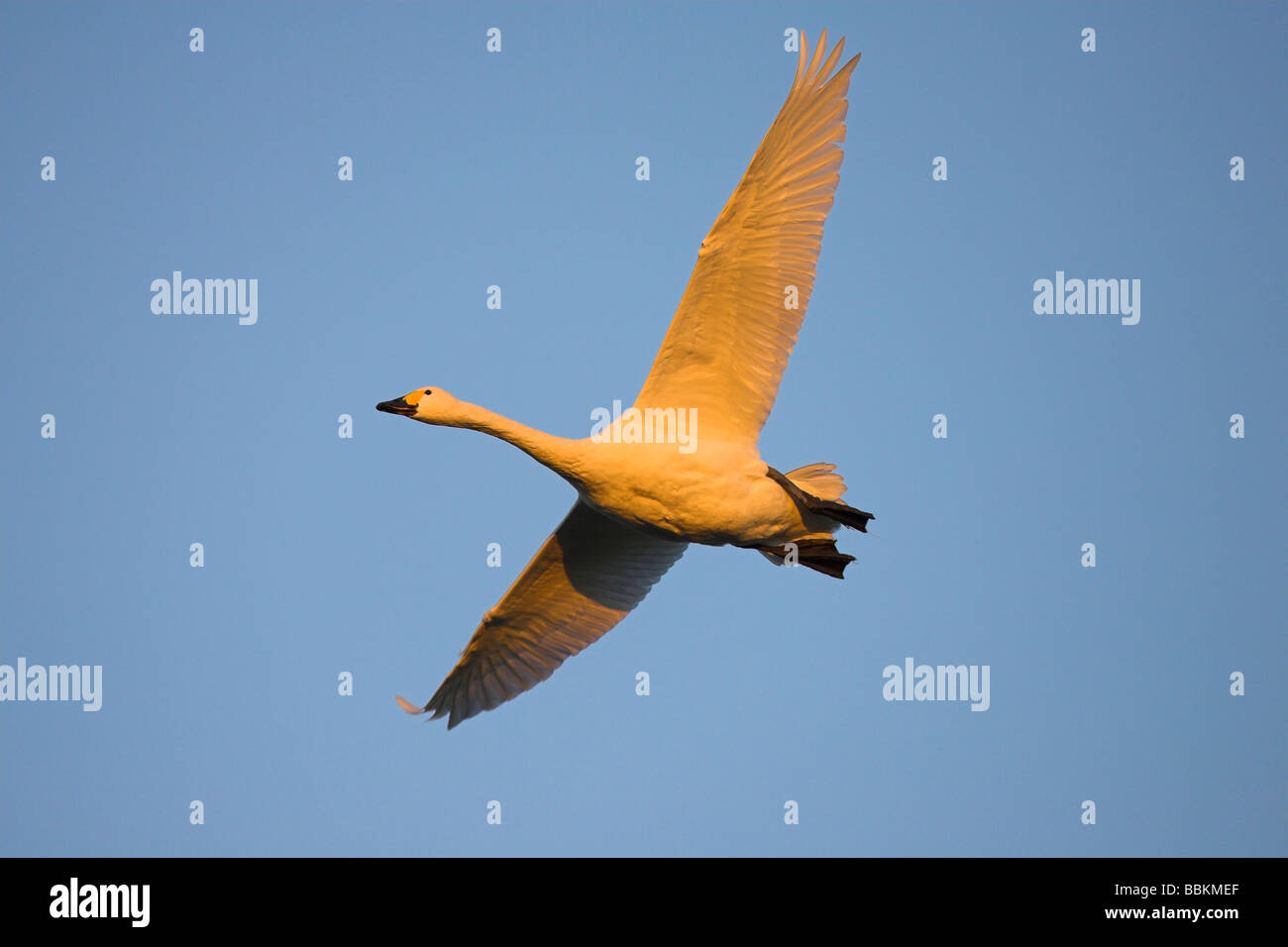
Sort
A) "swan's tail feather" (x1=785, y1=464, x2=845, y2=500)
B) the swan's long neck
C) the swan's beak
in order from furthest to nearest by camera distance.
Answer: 1. "swan's tail feather" (x1=785, y1=464, x2=845, y2=500)
2. the swan's beak
3. the swan's long neck

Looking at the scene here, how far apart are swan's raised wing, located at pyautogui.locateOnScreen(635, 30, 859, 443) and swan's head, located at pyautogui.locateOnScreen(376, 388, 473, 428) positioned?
1.68m

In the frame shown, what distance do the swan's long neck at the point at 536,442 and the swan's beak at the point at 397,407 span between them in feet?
1.42

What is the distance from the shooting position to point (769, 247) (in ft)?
42.3

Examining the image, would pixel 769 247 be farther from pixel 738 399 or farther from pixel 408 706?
pixel 408 706

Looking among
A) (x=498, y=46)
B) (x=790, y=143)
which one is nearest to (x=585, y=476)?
(x=790, y=143)

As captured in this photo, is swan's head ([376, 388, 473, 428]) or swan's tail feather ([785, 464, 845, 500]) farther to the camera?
swan's tail feather ([785, 464, 845, 500])

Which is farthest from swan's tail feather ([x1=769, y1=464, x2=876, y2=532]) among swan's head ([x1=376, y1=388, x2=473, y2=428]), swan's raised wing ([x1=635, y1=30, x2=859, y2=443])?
swan's head ([x1=376, y1=388, x2=473, y2=428])

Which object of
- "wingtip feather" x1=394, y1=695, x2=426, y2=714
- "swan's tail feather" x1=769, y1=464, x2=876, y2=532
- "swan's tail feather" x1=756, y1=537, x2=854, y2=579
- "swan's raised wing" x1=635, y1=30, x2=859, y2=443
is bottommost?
"wingtip feather" x1=394, y1=695, x2=426, y2=714

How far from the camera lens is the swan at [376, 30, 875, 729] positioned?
12828mm

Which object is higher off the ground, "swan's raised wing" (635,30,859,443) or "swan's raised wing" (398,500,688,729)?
"swan's raised wing" (635,30,859,443)

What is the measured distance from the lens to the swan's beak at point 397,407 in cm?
1315

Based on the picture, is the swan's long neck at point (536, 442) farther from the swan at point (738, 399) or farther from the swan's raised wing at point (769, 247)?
the swan's raised wing at point (769, 247)

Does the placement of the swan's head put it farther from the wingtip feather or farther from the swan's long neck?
the wingtip feather

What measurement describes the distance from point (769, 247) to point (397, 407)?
3446 mm
